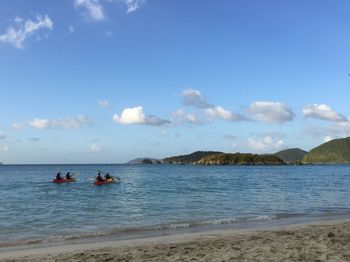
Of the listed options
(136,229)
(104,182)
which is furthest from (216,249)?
(104,182)

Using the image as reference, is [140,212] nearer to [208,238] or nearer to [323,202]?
[208,238]

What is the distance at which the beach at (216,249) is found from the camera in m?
12.2

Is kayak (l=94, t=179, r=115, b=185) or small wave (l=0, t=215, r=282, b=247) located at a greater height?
kayak (l=94, t=179, r=115, b=185)

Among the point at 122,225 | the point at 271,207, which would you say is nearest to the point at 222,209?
the point at 271,207

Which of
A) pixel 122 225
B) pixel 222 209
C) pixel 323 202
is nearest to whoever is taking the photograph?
pixel 122 225

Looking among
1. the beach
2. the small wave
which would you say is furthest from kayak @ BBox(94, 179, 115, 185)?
the beach

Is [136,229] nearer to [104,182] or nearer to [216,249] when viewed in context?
[216,249]

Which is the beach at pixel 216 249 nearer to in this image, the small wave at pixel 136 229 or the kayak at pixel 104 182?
the small wave at pixel 136 229

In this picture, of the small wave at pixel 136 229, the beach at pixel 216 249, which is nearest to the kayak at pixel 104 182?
the small wave at pixel 136 229

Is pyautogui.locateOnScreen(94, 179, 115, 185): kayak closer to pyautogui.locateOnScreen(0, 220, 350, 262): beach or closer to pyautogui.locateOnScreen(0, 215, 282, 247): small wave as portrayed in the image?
pyautogui.locateOnScreen(0, 215, 282, 247): small wave

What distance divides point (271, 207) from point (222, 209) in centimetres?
337

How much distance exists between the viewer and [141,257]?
492 inches

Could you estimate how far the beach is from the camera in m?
12.2

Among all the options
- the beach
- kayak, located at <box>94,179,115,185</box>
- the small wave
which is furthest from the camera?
kayak, located at <box>94,179,115,185</box>
